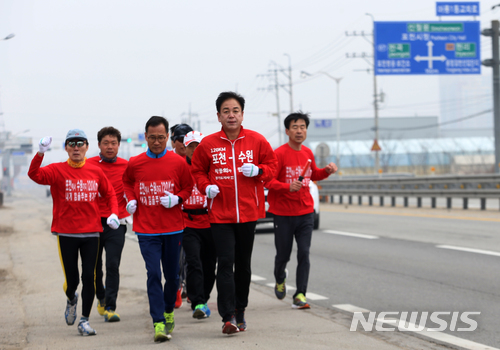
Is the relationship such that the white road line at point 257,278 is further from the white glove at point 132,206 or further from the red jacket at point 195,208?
the white glove at point 132,206

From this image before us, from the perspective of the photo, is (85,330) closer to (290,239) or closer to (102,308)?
(102,308)

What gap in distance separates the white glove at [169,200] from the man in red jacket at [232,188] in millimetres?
232

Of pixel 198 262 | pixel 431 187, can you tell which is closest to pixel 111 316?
pixel 198 262

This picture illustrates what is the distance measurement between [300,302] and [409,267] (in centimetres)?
357

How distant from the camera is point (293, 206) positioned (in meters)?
7.40

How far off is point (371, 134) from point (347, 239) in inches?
4450

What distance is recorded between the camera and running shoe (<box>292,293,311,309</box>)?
7176 mm

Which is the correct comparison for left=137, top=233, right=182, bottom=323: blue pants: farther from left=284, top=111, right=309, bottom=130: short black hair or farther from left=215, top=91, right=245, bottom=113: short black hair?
left=284, top=111, right=309, bottom=130: short black hair

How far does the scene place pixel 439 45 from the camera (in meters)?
27.8

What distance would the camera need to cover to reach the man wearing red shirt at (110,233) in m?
6.87

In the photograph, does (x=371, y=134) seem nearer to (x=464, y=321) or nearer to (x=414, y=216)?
(x=414, y=216)

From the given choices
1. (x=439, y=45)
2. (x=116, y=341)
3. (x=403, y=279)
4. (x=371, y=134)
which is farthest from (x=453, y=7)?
(x=371, y=134)

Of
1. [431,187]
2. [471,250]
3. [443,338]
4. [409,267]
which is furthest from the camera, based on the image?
[431,187]

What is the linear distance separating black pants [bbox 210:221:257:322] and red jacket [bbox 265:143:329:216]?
1.42 metres
